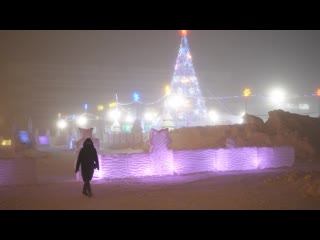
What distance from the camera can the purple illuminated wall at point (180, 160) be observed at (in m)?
14.6

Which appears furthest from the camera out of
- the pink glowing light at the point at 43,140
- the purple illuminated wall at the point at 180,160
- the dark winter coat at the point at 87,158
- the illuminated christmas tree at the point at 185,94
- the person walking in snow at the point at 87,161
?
the pink glowing light at the point at 43,140

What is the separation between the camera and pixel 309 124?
27.0 m

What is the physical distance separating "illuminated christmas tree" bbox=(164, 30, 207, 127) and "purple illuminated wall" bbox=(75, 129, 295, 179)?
51.3 feet

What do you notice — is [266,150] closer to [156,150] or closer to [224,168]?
[224,168]

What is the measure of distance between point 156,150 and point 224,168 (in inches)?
151

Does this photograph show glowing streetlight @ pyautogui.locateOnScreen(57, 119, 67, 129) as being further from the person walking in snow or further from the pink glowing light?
the person walking in snow

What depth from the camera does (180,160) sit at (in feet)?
52.2

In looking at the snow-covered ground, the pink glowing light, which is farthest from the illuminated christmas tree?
the snow-covered ground

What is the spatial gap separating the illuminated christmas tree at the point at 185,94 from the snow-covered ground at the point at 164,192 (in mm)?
18442

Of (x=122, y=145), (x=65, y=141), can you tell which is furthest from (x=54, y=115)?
(x=122, y=145)

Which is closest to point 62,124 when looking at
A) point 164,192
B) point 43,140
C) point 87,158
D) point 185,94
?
point 43,140

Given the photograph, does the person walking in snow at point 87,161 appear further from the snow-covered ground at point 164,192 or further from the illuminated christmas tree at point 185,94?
the illuminated christmas tree at point 185,94

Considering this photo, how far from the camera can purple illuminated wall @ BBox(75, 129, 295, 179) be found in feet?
47.9

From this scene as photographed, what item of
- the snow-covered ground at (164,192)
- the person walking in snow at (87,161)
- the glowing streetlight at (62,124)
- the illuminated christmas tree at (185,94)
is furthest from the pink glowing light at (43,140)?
the person walking in snow at (87,161)
